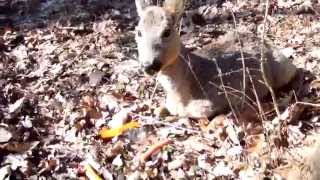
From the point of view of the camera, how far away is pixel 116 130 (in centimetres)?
588

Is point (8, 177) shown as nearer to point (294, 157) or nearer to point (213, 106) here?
point (213, 106)

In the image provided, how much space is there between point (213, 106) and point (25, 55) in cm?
274

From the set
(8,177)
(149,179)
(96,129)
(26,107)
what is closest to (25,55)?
(26,107)

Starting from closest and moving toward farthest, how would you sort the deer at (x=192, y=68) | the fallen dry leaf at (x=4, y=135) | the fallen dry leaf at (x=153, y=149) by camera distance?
1. the fallen dry leaf at (x=153, y=149)
2. the deer at (x=192, y=68)
3. the fallen dry leaf at (x=4, y=135)

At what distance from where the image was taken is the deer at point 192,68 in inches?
221

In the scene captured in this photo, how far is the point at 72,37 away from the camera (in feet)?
26.0

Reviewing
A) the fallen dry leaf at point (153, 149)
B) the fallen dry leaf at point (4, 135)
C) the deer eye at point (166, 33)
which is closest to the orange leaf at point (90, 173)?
the fallen dry leaf at point (153, 149)

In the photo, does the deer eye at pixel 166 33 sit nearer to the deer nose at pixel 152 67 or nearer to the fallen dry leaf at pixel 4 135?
the deer nose at pixel 152 67

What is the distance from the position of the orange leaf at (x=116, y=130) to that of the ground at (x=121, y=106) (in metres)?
0.01

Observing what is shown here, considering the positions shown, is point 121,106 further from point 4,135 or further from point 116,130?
point 4,135

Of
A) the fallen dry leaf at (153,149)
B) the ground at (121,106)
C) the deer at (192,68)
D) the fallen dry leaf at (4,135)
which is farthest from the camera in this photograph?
the fallen dry leaf at (4,135)

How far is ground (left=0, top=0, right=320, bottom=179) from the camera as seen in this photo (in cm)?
524

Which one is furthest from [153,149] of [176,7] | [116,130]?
[176,7]

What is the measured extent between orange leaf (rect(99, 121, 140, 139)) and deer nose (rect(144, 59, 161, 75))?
0.67m
